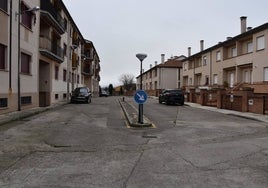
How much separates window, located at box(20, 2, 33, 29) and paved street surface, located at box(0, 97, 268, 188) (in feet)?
32.8

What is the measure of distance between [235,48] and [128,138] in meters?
28.6

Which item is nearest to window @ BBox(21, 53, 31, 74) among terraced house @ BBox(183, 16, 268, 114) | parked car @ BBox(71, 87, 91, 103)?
parked car @ BBox(71, 87, 91, 103)

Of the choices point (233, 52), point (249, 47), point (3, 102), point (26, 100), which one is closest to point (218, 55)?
point (233, 52)

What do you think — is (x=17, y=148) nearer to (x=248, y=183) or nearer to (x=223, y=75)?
(x=248, y=183)

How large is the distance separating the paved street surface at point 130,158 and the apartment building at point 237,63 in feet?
59.7

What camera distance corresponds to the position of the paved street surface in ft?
18.2

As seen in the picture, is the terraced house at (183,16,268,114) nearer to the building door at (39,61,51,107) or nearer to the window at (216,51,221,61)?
the window at (216,51,221,61)

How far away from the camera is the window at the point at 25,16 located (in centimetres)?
1948

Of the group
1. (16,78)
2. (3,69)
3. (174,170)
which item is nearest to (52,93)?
(16,78)

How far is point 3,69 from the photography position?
1642 centimetres

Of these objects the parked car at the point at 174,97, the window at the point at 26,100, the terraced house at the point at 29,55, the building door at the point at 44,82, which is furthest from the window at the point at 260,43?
the window at the point at 26,100

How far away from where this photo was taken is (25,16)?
20.4 metres

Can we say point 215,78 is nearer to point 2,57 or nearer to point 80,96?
point 80,96

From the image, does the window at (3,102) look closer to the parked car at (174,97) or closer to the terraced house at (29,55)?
the terraced house at (29,55)
